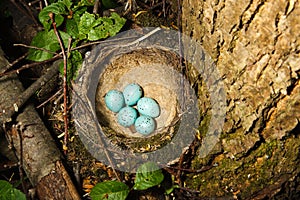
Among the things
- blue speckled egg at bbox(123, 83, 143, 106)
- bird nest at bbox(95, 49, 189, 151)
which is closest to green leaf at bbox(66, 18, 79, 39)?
bird nest at bbox(95, 49, 189, 151)

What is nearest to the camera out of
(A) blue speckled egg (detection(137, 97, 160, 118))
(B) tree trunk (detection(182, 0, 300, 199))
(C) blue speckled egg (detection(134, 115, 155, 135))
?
(B) tree trunk (detection(182, 0, 300, 199))

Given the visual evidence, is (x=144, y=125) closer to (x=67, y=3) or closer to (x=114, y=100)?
(x=114, y=100)

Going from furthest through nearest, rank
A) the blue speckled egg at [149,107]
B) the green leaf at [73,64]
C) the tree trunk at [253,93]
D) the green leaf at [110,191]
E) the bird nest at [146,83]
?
the blue speckled egg at [149,107] → the bird nest at [146,83] → the green leaf at [73,64] → the green leaf at [110,191] → the tree trunk at [253,93]

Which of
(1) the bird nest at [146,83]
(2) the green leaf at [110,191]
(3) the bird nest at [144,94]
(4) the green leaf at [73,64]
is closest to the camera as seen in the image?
(2) the green leaf at [110,191]

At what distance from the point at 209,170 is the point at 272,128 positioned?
451 mm

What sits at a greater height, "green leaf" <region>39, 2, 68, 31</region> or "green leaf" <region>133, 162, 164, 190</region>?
"green leaf" <region>39, 2, 68, 31</region>

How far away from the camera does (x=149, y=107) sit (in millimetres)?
2537

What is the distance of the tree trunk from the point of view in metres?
1.25

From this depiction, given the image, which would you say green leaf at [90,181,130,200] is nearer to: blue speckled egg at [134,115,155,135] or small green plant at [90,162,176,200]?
small green plant at [90,162,176,200]

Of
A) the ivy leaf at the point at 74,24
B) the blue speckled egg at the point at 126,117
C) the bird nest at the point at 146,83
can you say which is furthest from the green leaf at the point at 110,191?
the ivy leaf at the point at 74,24

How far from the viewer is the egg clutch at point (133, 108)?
2434mm

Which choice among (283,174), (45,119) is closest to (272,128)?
(283,174)

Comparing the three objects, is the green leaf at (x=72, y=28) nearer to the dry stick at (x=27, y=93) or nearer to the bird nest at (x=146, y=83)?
the dry stick at (x=27, y=93)

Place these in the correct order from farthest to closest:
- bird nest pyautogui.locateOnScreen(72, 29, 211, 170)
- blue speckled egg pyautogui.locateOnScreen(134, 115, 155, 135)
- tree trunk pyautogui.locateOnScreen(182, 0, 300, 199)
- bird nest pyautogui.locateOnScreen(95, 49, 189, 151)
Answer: blue speckled egg pyautogui.locateOnScreen(134, 115, 155, 135) → bird nest pyautogui.locateOnScreen(95, 49, 189, 151) → bird nest pyautogui.locateOnScreen(72, 29, 211, 170) → tree trunk pyautogui.locateOnScreen(182, 0, 300, 199)
